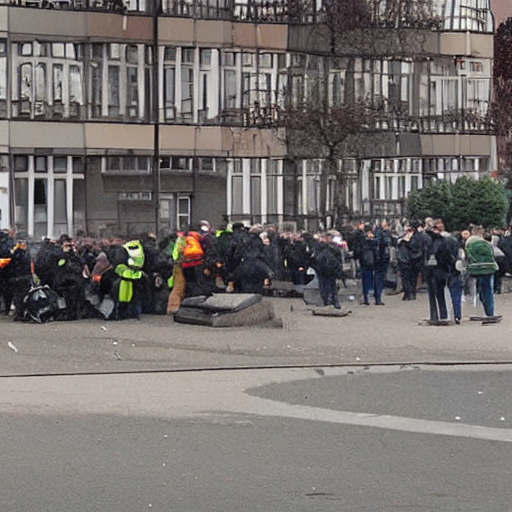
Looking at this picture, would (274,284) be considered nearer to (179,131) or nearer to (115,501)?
(179,131)

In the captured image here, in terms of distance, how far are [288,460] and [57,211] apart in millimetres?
26466

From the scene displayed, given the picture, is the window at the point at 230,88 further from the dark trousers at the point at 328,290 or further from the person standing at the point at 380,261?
the dark trousers at the point at 328,290

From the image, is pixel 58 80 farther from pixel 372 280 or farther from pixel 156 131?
pixel 372 280

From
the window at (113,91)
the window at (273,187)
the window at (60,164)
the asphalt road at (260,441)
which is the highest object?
the window at (113,91)

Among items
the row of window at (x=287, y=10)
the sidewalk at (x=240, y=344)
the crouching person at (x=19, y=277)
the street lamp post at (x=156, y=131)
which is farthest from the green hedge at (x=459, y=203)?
the crouching person at (x=19, y=277)

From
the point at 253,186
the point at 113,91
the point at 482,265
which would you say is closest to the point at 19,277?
the point at 482,265

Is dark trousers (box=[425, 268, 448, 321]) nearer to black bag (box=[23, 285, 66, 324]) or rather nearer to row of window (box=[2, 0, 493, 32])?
black bag (box=[23, 285, 66, 324])

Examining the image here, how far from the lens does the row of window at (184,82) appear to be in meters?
36.3

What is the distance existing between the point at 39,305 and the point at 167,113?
55.5ft

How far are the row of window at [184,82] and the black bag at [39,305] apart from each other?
14.7m

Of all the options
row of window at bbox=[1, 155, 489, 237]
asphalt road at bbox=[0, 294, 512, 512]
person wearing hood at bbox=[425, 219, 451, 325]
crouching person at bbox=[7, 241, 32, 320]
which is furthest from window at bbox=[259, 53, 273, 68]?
asphalt road at bbox=[0, 294, 512, 512]

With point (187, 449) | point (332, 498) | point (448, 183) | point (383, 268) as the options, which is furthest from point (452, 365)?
point (448, 183)

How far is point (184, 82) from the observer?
38469mm

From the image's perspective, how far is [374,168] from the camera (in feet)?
141
